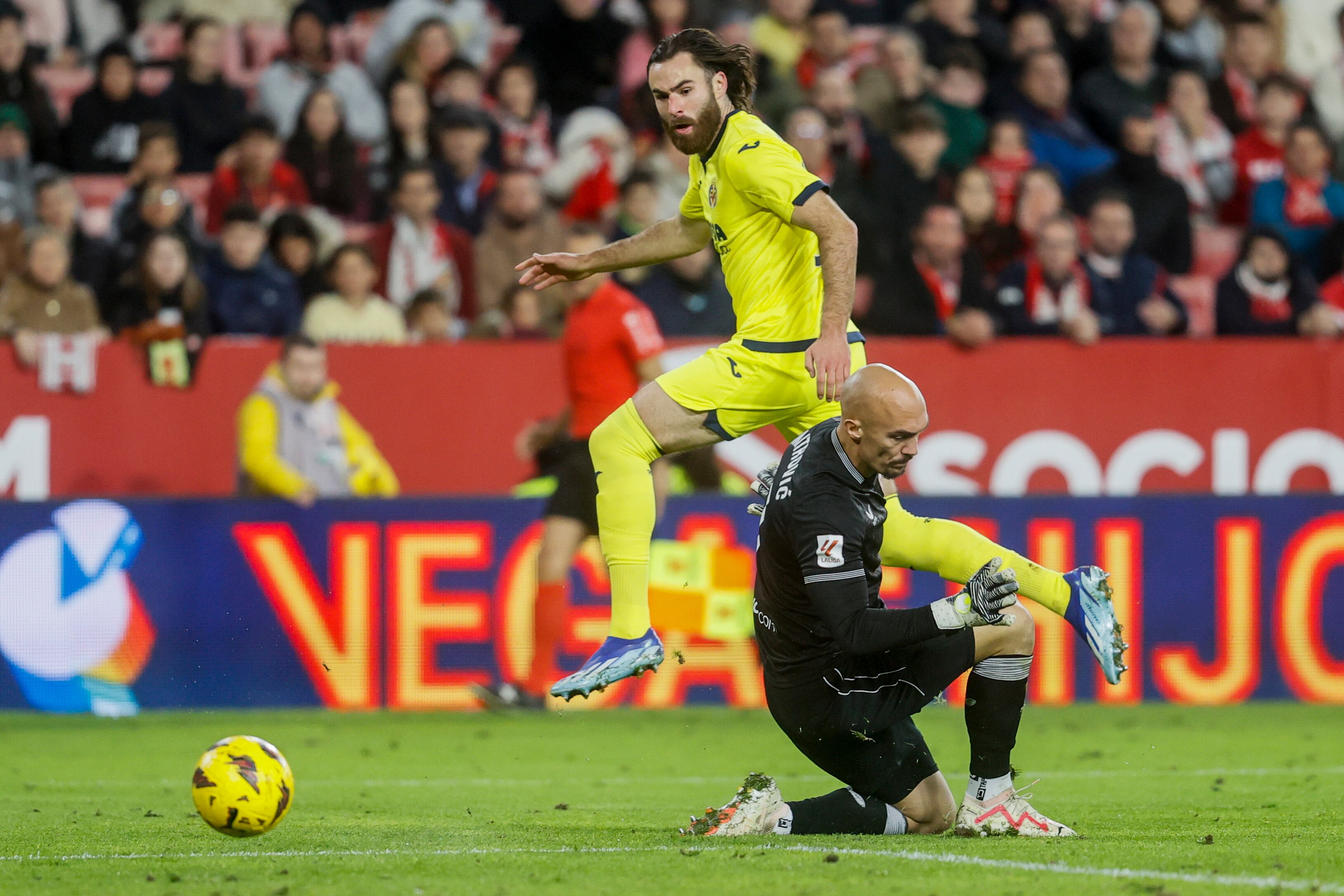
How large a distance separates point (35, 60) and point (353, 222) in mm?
2595

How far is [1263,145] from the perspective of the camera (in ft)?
49.8

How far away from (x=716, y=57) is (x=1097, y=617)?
2.30m

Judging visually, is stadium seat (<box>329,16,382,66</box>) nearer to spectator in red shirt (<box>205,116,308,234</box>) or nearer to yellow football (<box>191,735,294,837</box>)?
spectator in red shirt (<box>205,116,308,234</box>)

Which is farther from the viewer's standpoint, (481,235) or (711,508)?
(481,235)

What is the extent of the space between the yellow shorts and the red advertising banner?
516 centimetres

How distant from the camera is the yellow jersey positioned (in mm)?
6520

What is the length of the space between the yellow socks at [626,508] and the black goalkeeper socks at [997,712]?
123cm

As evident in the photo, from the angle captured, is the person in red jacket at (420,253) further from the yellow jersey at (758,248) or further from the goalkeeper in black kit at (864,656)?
the goalkeeper in black kit at (864,656)

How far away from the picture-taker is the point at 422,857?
559 centimetres

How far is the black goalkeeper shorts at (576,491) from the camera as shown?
9992 mm

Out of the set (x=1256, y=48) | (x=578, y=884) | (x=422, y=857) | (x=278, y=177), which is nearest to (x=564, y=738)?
(x=422, y=857)

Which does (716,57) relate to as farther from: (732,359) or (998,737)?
(998,737)

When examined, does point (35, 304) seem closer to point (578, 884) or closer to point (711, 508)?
point (711, 508)

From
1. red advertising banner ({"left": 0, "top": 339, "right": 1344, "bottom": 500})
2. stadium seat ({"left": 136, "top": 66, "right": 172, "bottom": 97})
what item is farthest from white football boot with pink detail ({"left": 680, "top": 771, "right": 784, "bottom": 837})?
stadium seat ({"left": 136, "top": 66, "right": 172, "bottom": 97})
